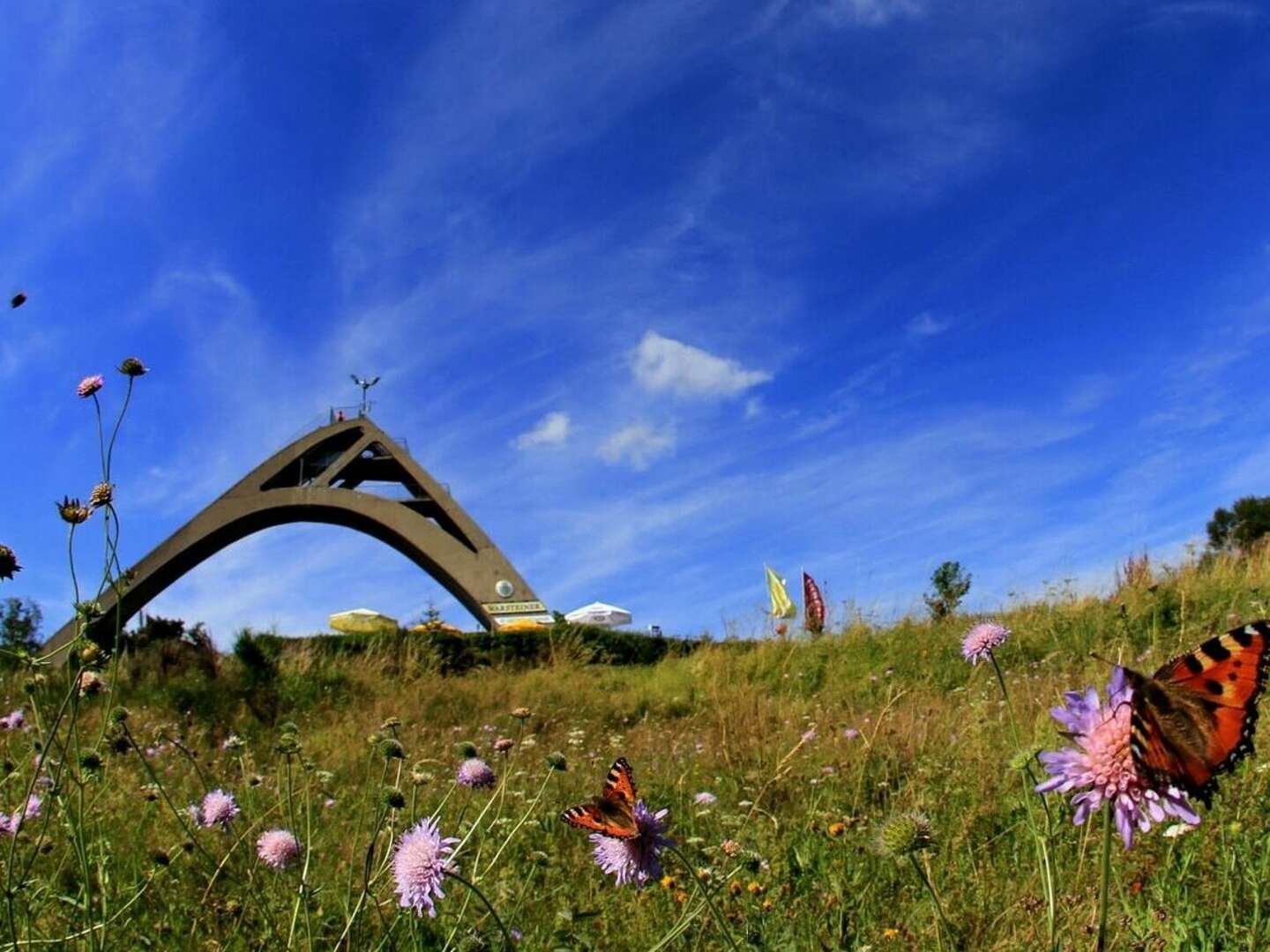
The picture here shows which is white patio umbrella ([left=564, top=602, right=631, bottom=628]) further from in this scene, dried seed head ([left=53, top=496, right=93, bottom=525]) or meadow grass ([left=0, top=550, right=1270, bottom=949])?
dried seed head ([left=53, top=496, right=93, bottom=525])

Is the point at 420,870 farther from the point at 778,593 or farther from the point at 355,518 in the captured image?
the point at 355,518

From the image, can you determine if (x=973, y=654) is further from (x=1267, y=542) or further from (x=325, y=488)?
(x=325, y=488)

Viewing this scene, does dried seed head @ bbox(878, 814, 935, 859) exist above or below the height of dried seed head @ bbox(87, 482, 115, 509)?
below

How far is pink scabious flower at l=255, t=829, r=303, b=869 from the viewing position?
2.01m

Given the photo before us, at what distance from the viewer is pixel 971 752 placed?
4.49 m

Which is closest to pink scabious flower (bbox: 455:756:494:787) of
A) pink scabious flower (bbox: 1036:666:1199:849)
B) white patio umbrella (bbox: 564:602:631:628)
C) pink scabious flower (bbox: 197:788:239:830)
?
pink scabious flower (bbox: 197:788:239:830)

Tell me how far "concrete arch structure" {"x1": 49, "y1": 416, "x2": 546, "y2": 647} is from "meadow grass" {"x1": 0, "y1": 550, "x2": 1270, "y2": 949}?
860 inches

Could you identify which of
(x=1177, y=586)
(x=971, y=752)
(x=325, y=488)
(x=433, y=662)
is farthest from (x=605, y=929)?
(x=325, y=488)

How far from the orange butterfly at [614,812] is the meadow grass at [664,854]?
0.18m

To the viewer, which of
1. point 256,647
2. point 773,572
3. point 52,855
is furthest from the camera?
point 773,572

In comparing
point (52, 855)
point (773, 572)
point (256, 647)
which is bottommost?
point (52, 855)

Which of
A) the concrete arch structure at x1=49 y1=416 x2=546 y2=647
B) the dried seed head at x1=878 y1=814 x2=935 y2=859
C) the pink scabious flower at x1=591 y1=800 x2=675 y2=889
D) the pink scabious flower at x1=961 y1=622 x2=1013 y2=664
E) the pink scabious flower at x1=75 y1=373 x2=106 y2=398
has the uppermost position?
the concrete arch structure at x1=49 y1=416 x2=546 y2=647

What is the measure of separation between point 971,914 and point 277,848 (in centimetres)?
183

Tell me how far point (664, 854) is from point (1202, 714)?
199 centimetres
